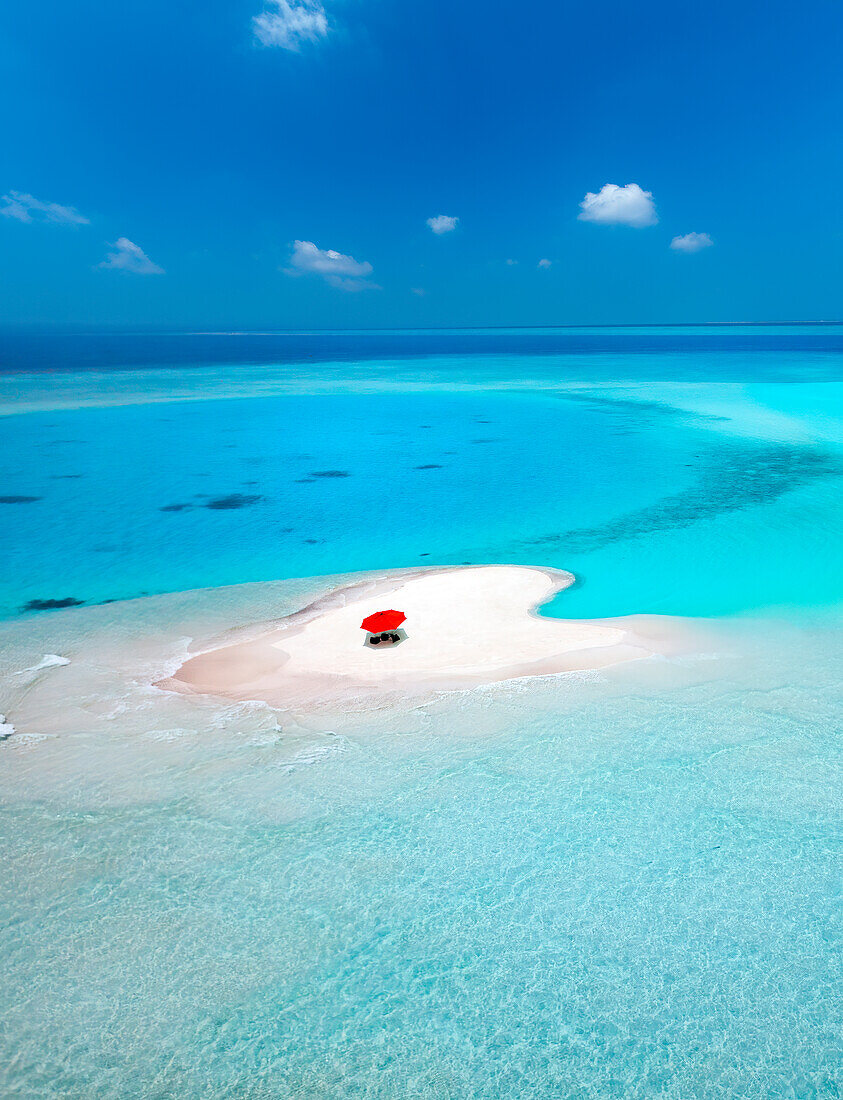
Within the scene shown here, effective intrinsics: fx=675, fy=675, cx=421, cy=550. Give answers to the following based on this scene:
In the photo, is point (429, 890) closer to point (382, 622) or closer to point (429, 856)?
point (429, 856)

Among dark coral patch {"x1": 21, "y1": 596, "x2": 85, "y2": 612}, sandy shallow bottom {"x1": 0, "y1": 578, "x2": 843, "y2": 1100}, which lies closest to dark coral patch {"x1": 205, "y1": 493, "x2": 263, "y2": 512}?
dark coral patch {"x1": 21, "y1": 596, "x2": 85, "y2": 612}

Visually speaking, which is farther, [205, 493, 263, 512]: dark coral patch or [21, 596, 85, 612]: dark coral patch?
[205, 493, 263, 512]: dark coral patch

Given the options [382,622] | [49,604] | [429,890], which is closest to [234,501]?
[49,604]

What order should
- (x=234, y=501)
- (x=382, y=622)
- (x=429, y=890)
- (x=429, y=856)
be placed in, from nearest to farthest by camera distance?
1. (x=429, y=890)
2. (x=429, y=856)
3. (x=382, y=622)
4. (x=234, y=501)

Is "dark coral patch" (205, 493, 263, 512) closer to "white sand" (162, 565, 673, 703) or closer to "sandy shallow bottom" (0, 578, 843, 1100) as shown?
"white sand" (162, 565, 673, 703)

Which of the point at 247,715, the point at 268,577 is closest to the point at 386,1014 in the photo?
the point at 247,715

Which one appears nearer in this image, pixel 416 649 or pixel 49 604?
pixel 416 649
